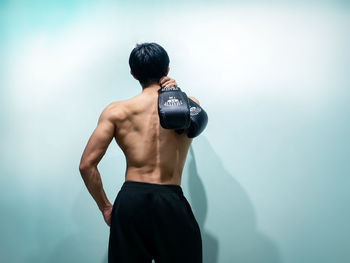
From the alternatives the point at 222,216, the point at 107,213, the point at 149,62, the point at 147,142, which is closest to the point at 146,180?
the point at 147,142

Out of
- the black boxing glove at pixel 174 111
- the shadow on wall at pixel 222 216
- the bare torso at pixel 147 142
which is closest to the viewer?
the black boxing glove at pixel 174 111

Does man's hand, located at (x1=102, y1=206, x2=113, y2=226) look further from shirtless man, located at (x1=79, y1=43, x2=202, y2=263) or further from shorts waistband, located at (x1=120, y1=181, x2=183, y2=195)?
shorts waistband, located at (x1=120, y1=181, x2=183, y2=195)

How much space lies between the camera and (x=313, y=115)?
2.23 m

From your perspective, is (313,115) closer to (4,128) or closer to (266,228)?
(266,228)

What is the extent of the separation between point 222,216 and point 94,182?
884 millimetres

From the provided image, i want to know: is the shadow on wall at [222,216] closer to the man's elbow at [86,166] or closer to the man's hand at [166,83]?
the man's hand at [166,83]

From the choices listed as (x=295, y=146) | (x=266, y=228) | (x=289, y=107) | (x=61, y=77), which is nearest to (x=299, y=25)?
(x=289, y=107)

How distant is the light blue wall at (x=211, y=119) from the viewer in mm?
2184

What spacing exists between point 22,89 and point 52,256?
1098 millimetres

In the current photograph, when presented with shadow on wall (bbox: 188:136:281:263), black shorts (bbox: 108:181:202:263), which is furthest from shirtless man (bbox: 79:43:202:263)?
shadow on wall (bbox: 188:136:281:263)

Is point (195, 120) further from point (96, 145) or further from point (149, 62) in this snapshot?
point (96, 145)

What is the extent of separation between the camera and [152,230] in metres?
1.58

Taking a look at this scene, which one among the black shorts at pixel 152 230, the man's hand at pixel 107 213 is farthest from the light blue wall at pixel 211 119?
the black shorts at pixel 152 230

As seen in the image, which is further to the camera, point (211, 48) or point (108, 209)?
point (211, 48)
